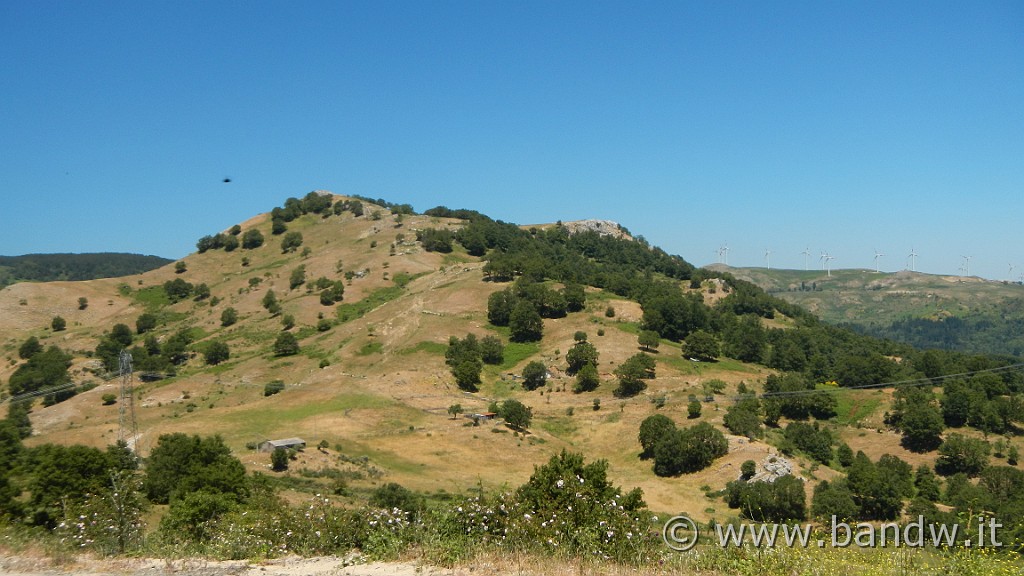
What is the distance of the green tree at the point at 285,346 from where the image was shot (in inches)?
4375

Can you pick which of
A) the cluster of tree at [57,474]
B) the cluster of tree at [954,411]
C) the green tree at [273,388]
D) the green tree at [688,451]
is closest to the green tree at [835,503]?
the green tree at [688,451]

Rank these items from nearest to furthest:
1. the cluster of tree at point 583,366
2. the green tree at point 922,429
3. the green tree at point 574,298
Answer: the green tree at point 922,429 → the cluster of tree at point 583,366 → the green tree at point 574,298

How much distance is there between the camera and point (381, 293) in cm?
14125

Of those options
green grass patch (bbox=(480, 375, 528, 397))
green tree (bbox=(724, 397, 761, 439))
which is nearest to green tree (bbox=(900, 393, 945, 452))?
green tree (bbox=(724, 397, 761, 439))

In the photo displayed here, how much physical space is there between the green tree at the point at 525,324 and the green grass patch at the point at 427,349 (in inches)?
532

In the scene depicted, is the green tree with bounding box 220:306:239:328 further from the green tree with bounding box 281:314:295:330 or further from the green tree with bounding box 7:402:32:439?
the green tree with bounding box 7:402:32:439

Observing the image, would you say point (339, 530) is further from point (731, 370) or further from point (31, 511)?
point (731, 370)

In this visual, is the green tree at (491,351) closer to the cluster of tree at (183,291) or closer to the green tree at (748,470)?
the green tree at (748,470)

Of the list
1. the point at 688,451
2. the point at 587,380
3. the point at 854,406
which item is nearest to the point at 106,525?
the point at 688,451

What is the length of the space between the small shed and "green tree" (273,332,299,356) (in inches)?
1848

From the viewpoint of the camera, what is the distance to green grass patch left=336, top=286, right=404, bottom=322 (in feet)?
428

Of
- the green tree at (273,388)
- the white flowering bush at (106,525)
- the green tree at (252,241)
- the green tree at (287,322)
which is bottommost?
the green tree at (273,388)

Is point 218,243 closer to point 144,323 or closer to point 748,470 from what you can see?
point 144,323

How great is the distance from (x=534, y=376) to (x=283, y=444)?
4310cm
